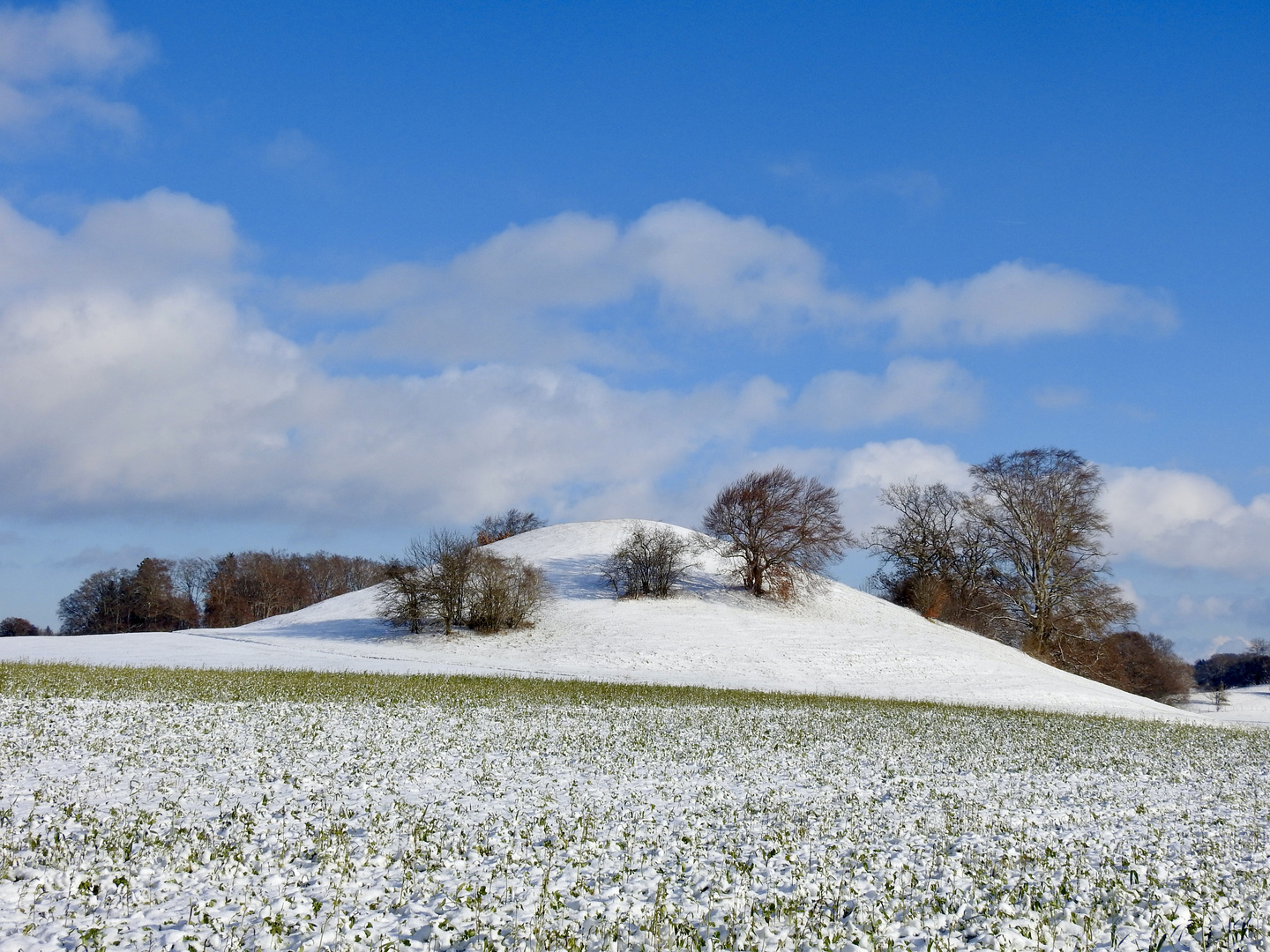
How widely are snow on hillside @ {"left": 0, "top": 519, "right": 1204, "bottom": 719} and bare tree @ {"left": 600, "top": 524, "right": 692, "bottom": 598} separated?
1.17 meters

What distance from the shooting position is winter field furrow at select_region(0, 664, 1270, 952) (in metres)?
7.45

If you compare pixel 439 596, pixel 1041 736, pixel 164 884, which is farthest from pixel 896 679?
pixel 164 884

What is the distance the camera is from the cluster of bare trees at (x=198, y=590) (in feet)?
279

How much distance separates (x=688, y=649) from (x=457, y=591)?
14.2m

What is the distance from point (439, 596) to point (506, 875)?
135ft

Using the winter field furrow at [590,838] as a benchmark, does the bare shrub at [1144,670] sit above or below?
below

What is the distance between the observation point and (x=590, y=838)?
32.4 feet

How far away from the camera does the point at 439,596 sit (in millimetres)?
48406

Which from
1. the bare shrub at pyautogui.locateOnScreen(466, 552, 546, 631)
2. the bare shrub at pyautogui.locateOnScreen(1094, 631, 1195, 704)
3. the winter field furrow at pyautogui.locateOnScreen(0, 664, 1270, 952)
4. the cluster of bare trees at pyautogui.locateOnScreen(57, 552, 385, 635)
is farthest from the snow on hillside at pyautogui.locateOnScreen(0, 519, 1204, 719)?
the cluster of bare trees at pyautogui.locateOnScreen(57, 552, 385, 635)

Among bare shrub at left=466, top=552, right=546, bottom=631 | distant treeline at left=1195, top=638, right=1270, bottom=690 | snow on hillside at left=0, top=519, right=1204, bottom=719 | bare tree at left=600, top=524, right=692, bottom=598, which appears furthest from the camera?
distant treeline at left=1195, top=638, right=1270, bottom=690

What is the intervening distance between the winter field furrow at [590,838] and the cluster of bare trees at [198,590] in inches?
2801

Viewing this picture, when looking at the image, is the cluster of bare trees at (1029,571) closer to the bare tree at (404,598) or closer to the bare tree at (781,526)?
the bare tree at (781,526)

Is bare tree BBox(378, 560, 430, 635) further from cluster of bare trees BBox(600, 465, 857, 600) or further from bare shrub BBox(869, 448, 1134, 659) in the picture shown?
bare shrub BBox(869, 448, 1134, 659)

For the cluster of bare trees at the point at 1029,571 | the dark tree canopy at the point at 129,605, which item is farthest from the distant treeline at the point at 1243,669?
the dark tree canopy at the point at 129,605
